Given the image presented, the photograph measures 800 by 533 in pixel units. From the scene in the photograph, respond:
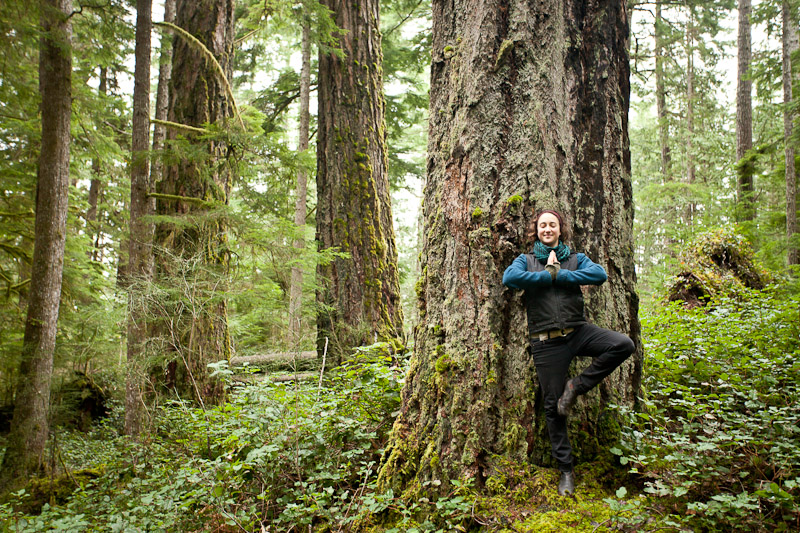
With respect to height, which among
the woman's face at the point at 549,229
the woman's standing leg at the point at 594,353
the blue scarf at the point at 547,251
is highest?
the woman's face at the point at 549,229

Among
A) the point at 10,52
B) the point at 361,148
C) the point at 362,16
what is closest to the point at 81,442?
the point at 10,52

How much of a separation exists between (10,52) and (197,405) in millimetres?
5670

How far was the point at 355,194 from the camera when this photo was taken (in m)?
7.28

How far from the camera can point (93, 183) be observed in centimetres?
1520

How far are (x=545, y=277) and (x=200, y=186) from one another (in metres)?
5.91

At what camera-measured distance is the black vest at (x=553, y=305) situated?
2.88 m

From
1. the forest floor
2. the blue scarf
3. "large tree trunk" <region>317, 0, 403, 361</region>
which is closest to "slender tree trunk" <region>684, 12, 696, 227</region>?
"large tree trunk" <region>317, 0, 403, 361</region>

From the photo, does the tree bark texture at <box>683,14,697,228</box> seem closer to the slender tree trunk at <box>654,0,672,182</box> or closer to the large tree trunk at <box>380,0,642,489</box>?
the slender tree trunk at <box>654,0,672,182</box>

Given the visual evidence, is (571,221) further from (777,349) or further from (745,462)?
(777,349)

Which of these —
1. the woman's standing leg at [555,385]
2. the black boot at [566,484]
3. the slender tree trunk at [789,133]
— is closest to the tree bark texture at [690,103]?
the slender tree trunk at [789,133]

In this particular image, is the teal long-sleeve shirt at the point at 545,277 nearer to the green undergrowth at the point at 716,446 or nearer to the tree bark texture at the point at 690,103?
the green undergrowth at the point at 716,446

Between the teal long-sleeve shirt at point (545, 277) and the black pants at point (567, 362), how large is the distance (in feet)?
0.99

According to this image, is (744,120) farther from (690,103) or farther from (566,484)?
(566,484)

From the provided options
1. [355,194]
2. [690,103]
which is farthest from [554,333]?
[690,103]
